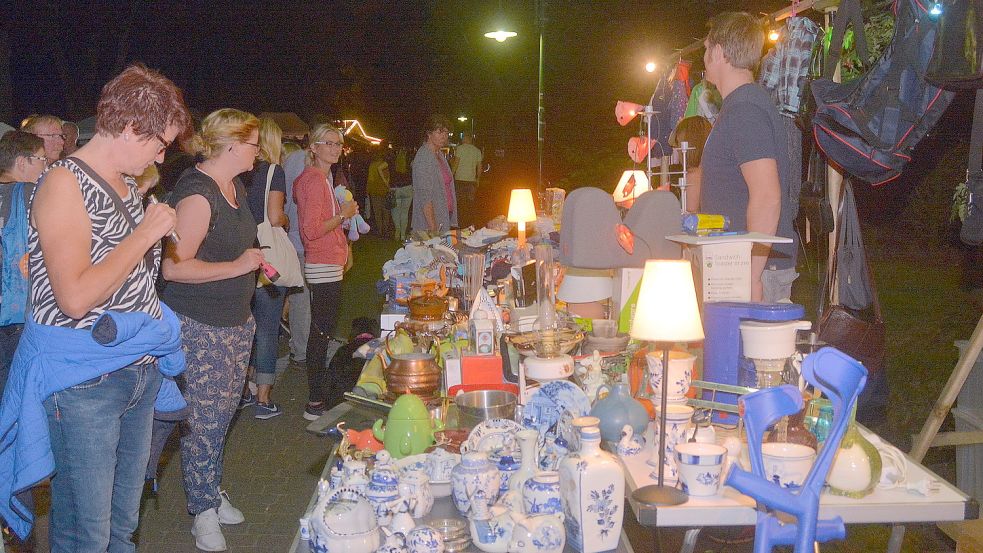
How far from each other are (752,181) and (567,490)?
1.72 meters

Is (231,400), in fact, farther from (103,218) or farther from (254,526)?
(103,218)

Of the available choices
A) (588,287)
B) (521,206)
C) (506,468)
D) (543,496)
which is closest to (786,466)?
(543,496)

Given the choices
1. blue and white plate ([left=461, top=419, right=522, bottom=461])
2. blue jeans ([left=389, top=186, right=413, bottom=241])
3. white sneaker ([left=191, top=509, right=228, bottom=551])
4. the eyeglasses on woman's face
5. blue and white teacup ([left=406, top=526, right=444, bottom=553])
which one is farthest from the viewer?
blue jeans ([left=389, top=186, right=413, bottom=241])

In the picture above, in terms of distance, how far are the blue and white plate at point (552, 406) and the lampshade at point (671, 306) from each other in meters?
0.45

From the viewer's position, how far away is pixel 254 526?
3.77 m

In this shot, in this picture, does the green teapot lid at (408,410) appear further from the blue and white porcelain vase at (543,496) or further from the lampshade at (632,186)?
the lampshade at (632,186)

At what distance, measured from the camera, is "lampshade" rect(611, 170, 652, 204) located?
17.3 ft

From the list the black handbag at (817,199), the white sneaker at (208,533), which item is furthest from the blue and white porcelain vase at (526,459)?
the black handbag at (817,199)

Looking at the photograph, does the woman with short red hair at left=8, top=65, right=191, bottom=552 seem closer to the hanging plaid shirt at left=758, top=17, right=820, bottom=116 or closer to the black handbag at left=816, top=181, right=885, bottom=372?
the black handbag at left=816, top=181, right=885, bottom=372

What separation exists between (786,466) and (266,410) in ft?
14.1

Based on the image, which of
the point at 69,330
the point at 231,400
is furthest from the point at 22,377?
the point at 231,400

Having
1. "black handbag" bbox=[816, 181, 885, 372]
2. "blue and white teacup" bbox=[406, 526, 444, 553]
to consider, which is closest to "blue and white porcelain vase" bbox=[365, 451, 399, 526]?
"blue and white teacup" bbox=[406, 526, 444, 553]

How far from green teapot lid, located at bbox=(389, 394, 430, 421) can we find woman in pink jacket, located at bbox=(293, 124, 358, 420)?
295 cm

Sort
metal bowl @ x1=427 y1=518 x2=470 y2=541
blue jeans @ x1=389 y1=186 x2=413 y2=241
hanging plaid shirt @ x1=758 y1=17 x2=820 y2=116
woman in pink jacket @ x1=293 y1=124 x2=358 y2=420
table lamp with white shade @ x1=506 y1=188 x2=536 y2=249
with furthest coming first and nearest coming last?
blue jeans @ x1=389 y1=186 x2=413 y2=241, table lamp with white shade @ x1=506 y1=188 x2=536 y2=249, woman in pink jacket @ x1=293 y1=124 x2=358 y2=420, hanging plaid shirt @ x1=758 y1=17 x2=820 y2=116, metal bowl @ x1=427 y1=518 x2=470 y2=541
